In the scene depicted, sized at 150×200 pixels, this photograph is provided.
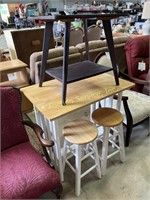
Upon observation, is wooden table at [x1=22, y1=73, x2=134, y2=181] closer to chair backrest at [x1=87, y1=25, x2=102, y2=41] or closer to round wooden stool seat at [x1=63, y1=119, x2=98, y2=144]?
round wooden stool seat at [x1=63, y1=119, x2=98, y2=144]

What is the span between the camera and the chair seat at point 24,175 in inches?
43.9

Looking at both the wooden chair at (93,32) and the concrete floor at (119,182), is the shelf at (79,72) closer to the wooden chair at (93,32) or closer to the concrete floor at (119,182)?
the concrete floor at (119,182)

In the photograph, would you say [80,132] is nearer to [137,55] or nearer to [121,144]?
[121,144]

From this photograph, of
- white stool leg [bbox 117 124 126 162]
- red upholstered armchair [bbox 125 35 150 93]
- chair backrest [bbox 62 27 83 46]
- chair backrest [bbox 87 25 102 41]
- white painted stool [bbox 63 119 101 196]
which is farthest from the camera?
chair backrest [bbox 87 25 102 41]

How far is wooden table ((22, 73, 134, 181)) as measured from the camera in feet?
3.76

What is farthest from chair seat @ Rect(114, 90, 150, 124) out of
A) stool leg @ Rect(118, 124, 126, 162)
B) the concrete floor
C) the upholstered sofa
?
the upholstered sofa

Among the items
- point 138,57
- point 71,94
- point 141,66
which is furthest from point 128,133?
point 138,57

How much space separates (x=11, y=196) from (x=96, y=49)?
2.26 meters

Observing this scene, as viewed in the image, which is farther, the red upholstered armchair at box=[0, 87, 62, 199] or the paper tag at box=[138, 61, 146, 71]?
the paper tag at box=[138, 61, 146, 71]

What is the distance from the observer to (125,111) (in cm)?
173

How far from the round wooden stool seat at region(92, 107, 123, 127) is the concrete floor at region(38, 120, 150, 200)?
58cm

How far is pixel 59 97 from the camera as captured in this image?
1.27 m

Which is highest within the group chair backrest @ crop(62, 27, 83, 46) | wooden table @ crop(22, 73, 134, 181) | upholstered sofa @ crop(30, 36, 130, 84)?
chair backrest @ crop(62, 27, 83, 46)

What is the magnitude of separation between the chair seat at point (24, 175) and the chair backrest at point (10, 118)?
11cm
